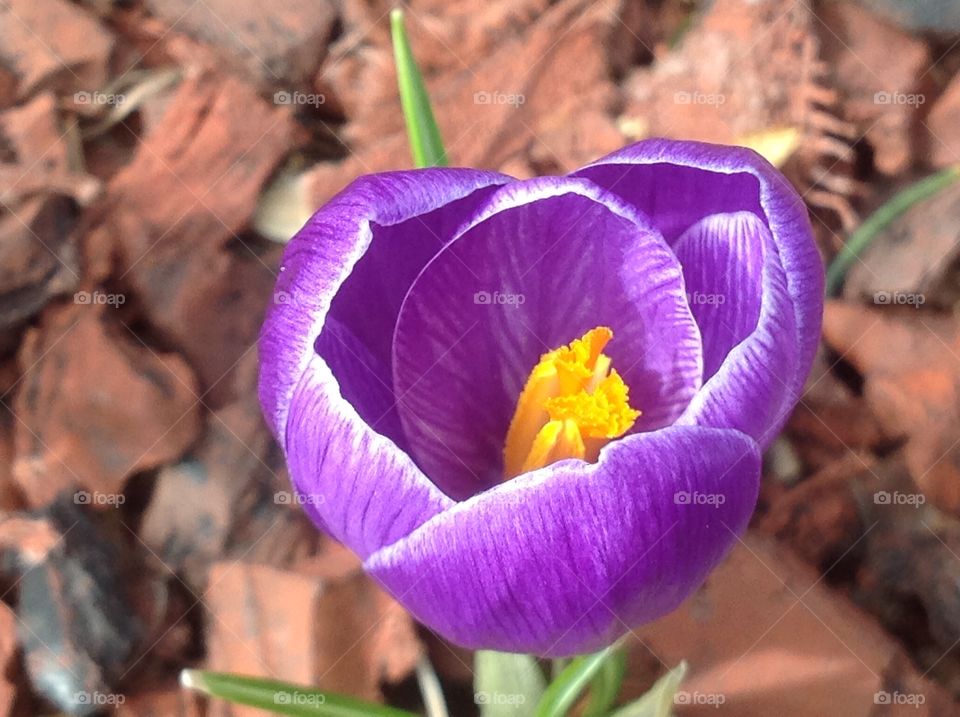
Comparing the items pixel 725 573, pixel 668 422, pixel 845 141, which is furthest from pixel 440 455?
pixel 845 141

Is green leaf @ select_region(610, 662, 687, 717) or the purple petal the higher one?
the purple petal

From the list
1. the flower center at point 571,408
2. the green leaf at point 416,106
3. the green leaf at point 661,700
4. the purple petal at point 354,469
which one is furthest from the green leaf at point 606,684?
the green leaf at point 416,106

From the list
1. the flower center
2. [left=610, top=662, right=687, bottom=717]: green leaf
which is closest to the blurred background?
[left=610, top=662, right=687, bottom=717]: green leaf

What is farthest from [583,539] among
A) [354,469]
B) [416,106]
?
[416,106]

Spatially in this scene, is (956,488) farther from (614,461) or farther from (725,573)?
(614,461)

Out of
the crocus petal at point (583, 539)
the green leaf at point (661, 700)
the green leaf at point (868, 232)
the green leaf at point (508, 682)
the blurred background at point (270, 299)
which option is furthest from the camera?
the green leaf at point (868, 232)

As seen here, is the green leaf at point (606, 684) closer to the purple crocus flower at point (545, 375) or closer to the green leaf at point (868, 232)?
the purple crocus flower at point (545, 375)

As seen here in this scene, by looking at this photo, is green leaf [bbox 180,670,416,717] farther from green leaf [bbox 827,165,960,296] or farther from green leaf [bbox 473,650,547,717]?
green leaf [bbox 827,165,960,296]
